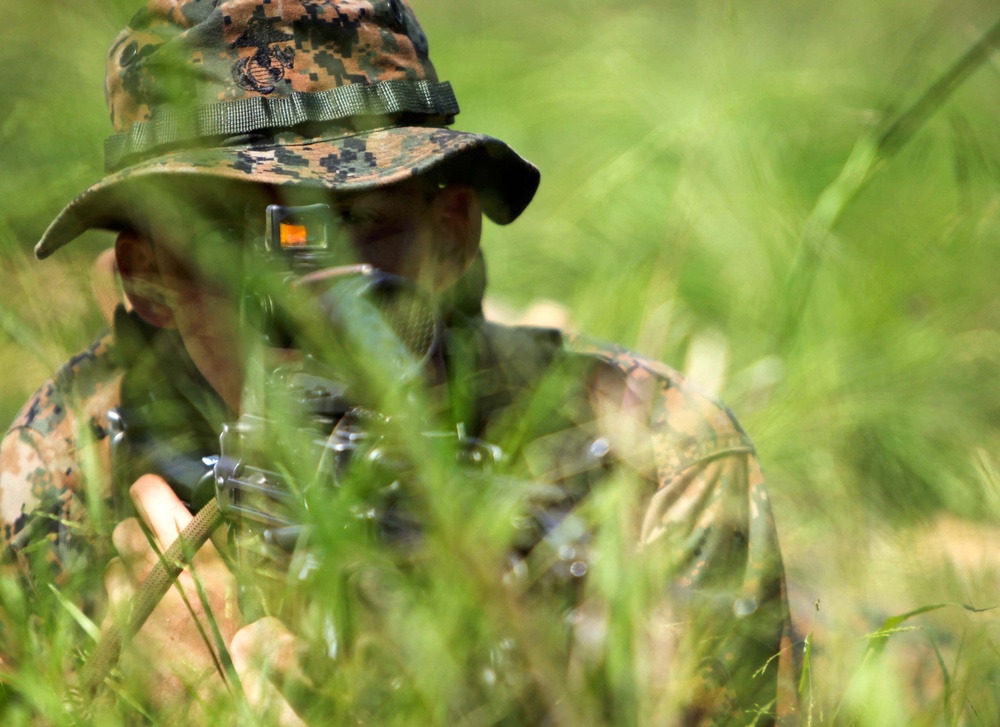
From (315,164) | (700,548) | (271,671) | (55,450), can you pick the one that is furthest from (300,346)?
(55,450)

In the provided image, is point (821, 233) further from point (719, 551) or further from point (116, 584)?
point (116, 584)

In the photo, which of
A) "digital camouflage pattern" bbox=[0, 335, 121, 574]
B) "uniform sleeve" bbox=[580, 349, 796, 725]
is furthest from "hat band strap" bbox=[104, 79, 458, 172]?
"uniform sleeve" bbox=[580, 349, 796, 725]

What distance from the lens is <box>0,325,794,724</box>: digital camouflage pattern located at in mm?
1080

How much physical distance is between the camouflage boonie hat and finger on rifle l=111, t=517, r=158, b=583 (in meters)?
0.39

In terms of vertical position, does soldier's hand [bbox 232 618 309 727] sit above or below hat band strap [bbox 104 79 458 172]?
below

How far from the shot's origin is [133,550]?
107cm

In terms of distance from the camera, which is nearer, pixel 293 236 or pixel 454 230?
pixel 293 236

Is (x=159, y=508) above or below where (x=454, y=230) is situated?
below

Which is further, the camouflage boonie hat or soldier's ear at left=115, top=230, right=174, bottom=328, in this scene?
soldier's ear at left=115, top=230, right=174, bottom=328

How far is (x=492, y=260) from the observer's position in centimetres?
195

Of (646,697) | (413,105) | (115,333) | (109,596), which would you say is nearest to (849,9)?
(413,105)

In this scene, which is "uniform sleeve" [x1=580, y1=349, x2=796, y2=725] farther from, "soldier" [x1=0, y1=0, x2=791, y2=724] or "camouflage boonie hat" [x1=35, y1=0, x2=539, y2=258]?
"camouflage boonie hat" [x1=35, y1=0, x2=539, y2=258]

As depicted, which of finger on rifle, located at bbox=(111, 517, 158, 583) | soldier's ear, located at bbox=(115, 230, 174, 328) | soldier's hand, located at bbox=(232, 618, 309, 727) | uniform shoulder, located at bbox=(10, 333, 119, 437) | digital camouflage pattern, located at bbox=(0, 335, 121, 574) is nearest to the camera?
soldier's hand, located at bbox=(232, 618, 309, 727)

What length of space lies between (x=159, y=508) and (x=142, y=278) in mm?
375
